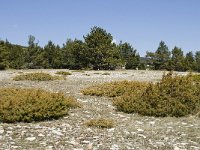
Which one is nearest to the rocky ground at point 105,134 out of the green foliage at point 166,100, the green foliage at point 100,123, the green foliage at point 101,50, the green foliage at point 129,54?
the green foliage at point 100,123

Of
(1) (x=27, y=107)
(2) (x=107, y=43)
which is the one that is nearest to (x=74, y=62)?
(2) (x=107, y=43)

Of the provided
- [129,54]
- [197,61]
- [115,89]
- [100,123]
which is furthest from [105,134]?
[197,61]

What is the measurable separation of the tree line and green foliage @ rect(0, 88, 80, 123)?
53525 millimetres

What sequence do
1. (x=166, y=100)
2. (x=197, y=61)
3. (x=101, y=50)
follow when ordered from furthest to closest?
(x=197, y=61)
(x=101, y=50)
(x=166, y=100)

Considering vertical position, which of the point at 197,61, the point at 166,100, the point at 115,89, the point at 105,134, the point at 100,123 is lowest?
the point at 105,134

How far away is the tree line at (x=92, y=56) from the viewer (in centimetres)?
6694

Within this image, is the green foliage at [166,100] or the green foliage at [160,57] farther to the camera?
the green foliage at [160,57]

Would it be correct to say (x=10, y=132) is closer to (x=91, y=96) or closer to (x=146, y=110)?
(x=146, y=110)

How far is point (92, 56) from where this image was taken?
221ft

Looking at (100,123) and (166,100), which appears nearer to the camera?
(100,123)

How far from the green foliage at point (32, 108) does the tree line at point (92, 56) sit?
53525 millimetres

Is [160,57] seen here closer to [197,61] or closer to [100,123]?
[197,61]

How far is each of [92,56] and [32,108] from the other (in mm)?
56222

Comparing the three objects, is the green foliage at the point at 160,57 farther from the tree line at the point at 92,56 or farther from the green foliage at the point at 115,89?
the green foliage at the point at 115,89
